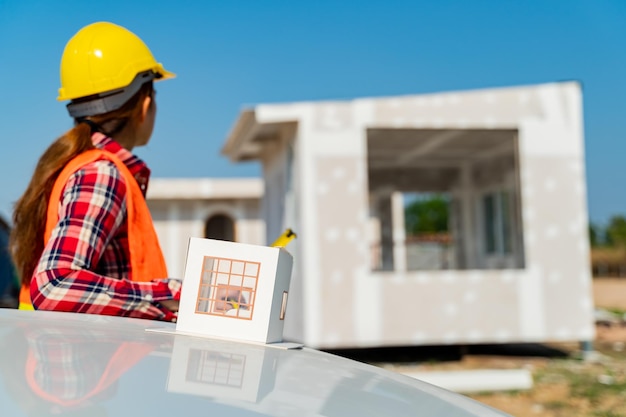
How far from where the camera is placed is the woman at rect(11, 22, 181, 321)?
5.31 feet

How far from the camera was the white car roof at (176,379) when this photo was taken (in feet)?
3.14

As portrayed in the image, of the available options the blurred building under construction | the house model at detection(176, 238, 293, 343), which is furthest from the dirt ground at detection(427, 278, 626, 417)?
the house model at detection(176, 238, 293, 343)

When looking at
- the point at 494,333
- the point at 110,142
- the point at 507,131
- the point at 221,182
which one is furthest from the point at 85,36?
the point at 221,182

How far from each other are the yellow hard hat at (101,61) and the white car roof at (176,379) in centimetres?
79

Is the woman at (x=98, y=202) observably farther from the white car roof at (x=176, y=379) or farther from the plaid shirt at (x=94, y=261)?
the white car roof at (x=176, y=379)

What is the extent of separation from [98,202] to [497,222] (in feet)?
44.2

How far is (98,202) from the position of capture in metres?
1.67

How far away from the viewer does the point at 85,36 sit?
2.07 meters

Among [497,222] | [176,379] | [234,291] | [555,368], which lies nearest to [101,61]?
[234,291]

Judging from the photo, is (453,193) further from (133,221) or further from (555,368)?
(133,221)

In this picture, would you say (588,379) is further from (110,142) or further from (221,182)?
(221,182)

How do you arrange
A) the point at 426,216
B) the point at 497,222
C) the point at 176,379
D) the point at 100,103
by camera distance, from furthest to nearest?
the point at 426,216 → the point at 497,222 → the point at 100,103 → the point at 176,379

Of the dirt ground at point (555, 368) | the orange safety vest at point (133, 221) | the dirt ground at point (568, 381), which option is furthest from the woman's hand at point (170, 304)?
the dirt ground at point (555, 368)

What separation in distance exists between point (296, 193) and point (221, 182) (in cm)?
1100
